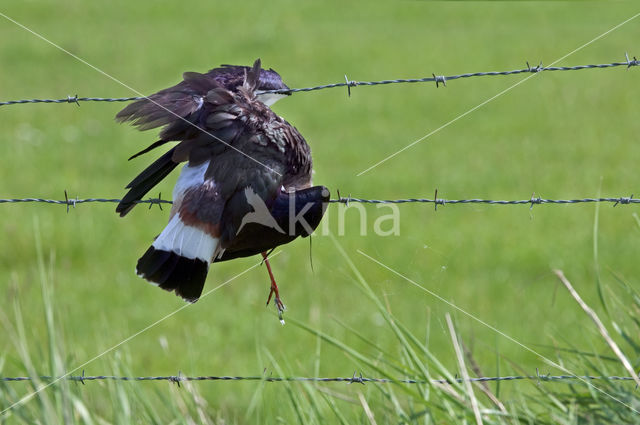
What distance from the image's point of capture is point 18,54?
A: 13.9 m

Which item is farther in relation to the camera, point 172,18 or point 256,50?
point 172,18

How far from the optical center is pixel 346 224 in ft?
26.5

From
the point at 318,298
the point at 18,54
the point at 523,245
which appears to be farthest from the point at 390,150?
the point at 18,54

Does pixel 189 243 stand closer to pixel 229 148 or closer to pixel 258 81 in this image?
pixel 229 148

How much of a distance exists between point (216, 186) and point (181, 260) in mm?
283

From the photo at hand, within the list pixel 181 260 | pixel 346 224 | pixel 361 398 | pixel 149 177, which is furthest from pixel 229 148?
pixel 346 224

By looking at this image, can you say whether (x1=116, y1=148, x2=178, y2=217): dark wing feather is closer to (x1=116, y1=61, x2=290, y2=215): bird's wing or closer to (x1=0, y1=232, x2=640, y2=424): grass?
(x1=116, y1=61, x2=290, y2=215): bird's wing

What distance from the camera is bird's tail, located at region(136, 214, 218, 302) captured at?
2898mm

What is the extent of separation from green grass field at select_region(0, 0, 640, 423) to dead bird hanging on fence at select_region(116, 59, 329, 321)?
1.06 ft

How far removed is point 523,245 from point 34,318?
4170mm

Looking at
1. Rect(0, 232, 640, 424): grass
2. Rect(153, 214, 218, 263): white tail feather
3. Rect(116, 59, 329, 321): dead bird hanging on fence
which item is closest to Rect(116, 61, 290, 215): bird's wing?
Rect(116, 59, 329, 321): dead bird hanging on fence

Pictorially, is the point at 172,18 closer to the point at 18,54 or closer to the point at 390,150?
the point at 18,54

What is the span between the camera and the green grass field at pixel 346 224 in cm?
308

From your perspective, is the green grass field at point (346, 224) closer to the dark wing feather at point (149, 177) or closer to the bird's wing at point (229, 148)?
the dark wing feather at point (149, 177)
